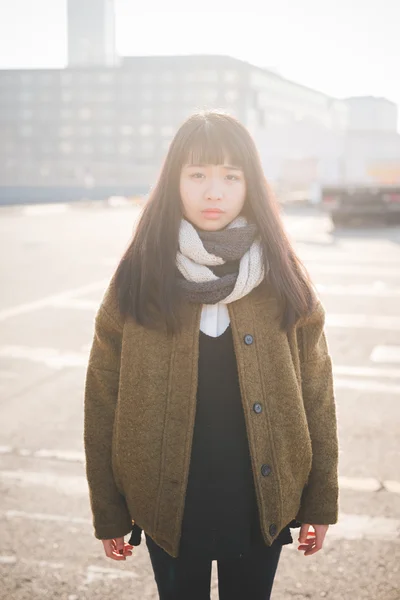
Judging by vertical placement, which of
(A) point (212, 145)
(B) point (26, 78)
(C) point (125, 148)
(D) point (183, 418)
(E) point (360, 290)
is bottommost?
(C) point (125, 148)

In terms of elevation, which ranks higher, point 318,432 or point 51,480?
point 318,432

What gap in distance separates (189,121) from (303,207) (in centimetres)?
4567

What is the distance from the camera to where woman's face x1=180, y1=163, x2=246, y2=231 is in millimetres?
2193

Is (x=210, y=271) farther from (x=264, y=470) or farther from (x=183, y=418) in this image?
(x=264, y=470)

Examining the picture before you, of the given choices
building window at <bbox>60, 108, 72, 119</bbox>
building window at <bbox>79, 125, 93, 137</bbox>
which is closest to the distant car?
building window at <bbox>79, 125, 93, 137</bbox>

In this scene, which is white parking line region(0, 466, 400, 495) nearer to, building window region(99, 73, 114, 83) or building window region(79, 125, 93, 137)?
building window region(99, 73, 114, 83)

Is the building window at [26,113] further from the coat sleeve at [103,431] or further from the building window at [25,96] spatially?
the coat sleeve at [103,431]

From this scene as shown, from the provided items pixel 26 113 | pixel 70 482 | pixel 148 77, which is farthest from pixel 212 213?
pixel 26 113

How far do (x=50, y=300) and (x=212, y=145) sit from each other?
950 cm

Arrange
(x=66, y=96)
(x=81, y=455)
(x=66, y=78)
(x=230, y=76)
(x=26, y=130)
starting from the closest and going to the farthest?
(x=81, y=455) < (x=230, y=76) < (x=66, y=78) < (x=66, y=96) < (x=26, y=130)

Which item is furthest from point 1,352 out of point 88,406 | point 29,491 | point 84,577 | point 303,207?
point 303,207

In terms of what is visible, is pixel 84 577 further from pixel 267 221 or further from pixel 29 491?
pixel 267 221

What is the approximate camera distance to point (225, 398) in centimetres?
217

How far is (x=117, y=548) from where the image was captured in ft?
7.74
